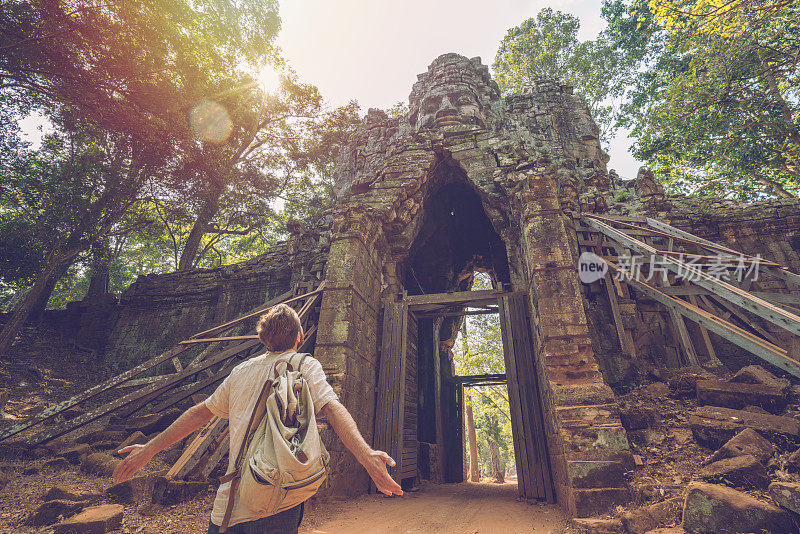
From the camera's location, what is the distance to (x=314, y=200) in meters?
18.8

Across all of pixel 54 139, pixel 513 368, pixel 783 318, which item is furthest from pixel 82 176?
pixel 783 318

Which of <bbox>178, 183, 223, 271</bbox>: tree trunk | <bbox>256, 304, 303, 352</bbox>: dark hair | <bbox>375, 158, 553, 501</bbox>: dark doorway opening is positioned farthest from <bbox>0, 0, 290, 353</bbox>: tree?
<bbox>256, 304, 303, 352</bbox>: dark hair

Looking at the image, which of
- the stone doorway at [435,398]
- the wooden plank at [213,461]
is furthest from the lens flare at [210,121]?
the wooden plank at [213,461]

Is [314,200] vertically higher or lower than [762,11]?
higher

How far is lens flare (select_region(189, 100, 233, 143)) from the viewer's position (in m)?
11.2

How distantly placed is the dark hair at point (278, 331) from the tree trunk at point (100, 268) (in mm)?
14246

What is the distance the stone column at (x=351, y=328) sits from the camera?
511cm

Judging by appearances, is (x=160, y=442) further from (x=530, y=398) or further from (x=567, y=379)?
(x=530, y=398)

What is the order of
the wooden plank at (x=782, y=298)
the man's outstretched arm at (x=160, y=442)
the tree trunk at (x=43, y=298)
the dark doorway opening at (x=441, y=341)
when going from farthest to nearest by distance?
1. the tree trunk at (x=43, y=298)
2. the dark doorway opening at (x=441, y=341)
3. the wooden plank at (x=782, y=298)
4. the man's outstretched arm at (x=160, y=442)

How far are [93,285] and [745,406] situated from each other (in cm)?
1945

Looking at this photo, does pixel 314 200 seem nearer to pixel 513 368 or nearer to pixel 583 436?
pixel 513 368

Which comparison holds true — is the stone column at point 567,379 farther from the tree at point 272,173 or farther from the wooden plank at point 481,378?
the tree at point 272,173

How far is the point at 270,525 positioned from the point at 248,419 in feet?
1.46

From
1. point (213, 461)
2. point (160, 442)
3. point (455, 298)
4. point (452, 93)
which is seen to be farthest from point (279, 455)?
point (452, 93)
